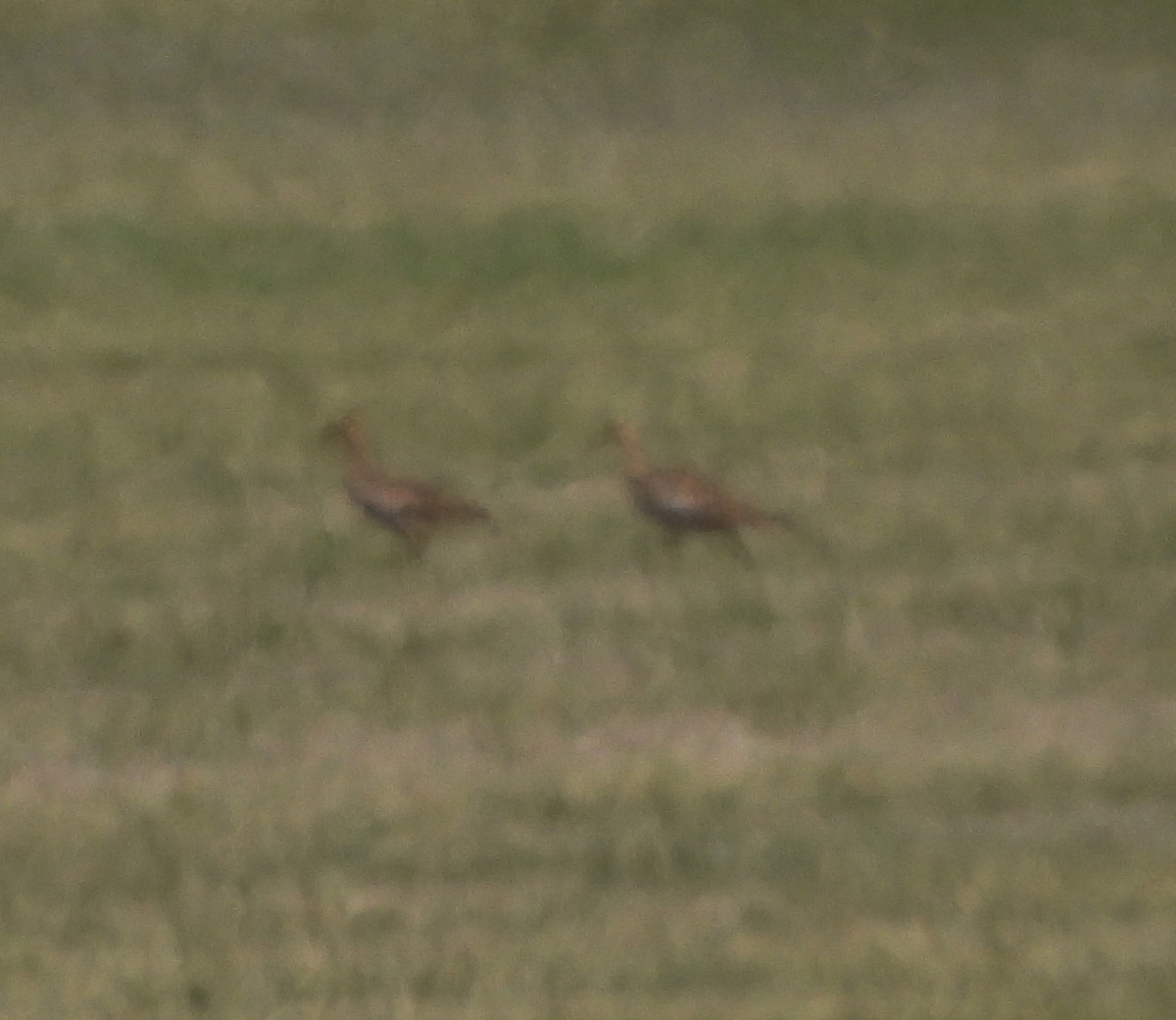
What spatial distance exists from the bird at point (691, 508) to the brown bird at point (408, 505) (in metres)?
0.28

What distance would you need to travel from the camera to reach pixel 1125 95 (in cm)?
340

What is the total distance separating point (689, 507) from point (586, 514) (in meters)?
0.20

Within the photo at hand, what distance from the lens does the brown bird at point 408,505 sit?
2809mm

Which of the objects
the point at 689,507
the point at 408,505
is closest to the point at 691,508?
the point at 689,507

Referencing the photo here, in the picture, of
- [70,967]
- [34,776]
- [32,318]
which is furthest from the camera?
[32,318]

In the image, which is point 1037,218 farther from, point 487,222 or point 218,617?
point 218,617

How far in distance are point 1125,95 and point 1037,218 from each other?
0.39 m

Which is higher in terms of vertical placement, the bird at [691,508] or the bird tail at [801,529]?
the bird at [691,508]

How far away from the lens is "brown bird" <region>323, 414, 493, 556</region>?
2.81 metres

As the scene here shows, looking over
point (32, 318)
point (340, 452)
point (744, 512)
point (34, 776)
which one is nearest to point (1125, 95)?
point (744, 512)

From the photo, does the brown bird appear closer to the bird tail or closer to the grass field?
the grass field

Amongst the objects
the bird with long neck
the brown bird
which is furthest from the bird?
the brown bird

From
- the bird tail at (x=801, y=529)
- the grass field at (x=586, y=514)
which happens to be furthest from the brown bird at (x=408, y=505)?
the bird tail at (x=801, y=529)

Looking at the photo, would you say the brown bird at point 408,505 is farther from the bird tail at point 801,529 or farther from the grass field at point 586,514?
the bird tail at point 801,529
